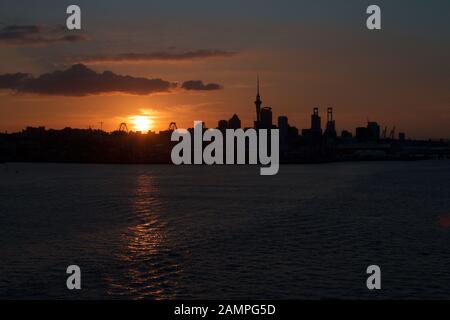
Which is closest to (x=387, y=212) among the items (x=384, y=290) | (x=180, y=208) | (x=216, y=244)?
(x=180, y=208)

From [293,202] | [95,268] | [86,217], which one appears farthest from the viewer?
[293,202]

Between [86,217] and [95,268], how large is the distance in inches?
790

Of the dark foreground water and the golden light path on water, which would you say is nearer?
the golden light path on water

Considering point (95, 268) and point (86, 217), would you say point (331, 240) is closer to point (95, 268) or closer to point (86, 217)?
point (95, 268)

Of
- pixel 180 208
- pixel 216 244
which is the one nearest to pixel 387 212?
pixel 180 208

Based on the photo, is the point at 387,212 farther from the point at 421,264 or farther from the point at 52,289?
the point at 52,289

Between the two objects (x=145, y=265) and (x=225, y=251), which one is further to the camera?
(x=225, y=251)

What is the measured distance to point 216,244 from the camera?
2908 cm

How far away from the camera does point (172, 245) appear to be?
2861cm

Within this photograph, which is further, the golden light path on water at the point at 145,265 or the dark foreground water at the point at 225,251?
the dark foreground water at the point at 225,251
